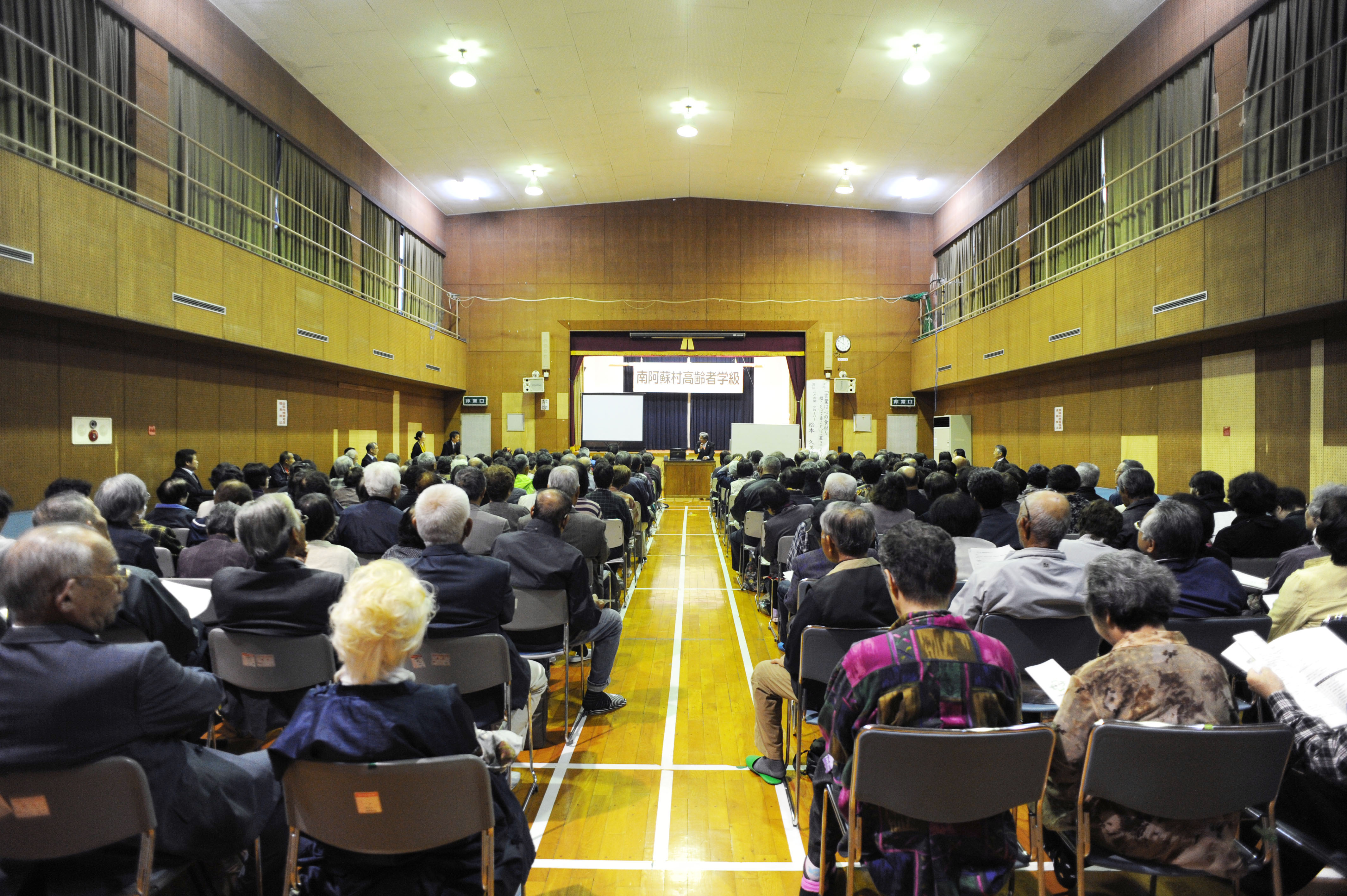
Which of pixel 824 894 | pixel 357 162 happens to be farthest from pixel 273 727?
pixel 357 162

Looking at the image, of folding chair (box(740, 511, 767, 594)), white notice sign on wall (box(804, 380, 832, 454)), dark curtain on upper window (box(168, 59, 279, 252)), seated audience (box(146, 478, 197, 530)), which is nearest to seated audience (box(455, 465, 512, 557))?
seated audience (box(146, 478, 197, 530))

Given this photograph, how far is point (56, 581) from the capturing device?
1597mm

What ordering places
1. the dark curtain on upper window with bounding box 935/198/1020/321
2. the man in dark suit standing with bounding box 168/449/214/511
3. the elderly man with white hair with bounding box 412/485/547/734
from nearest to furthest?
1. the elderly man with white hair with bounding box 412/485/547/734
2. the man in dark suit standing with bounding box 168/449/214/511
3. the dark curtain on upper window with bounding box 935/198/1020/321

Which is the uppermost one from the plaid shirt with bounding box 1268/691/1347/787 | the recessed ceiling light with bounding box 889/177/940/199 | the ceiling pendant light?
the recessed ceiling light with bounding box 889/177/940/199

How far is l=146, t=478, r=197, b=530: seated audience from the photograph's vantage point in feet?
15.3

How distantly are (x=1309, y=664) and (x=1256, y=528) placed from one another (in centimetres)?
276

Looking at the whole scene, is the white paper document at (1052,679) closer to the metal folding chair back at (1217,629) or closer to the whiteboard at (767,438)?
the metal folding chair back at (1217,629)

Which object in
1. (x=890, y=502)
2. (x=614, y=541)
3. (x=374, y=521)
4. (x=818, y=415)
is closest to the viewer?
(x=374, y=521)

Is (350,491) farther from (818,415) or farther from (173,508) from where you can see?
(818,415)

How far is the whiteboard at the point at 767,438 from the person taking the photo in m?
15.8

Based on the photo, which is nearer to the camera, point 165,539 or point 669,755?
point 669,755

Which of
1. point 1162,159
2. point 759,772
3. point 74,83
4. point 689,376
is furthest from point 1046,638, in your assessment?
point 689,376

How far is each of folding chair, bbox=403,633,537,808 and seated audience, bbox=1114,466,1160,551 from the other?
3.53 meters

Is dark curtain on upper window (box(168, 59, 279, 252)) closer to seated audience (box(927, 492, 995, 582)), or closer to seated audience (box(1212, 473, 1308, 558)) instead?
seated audience (box(927, 492, 995, 582))
